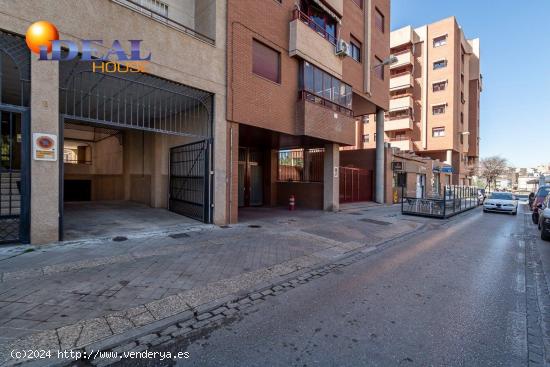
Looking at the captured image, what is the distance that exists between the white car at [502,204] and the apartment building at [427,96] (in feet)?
58.2

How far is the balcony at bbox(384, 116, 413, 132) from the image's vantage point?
34.6m

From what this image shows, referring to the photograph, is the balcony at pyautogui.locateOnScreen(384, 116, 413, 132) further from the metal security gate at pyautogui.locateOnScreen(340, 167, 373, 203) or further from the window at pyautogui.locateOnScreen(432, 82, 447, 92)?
the metal security gate at pyautogui.locateOnScreen(340, 167, 373, 203)

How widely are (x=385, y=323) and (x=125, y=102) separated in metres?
7.90

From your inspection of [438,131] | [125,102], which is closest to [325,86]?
[125,102]

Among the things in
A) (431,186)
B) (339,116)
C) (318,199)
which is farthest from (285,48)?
(431,186)

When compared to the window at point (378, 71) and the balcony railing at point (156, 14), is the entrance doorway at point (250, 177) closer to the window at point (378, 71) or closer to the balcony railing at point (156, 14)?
the balcony railing at point (156, 14)

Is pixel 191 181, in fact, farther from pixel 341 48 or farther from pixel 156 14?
pixel 341 48

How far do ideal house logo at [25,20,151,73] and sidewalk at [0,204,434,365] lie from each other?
442 cm

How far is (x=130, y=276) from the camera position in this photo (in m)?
4.61

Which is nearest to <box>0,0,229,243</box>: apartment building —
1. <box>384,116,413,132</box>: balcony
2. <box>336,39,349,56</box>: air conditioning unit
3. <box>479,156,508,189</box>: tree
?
<box>336,39,349,56</box>: air conditioning unit

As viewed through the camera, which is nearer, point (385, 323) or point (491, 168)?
point (385, 323)

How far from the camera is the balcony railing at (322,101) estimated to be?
11.9 meters

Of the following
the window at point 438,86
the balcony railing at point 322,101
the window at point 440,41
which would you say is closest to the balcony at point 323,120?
the balcony railing at point 322,101

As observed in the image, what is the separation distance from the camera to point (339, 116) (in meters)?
14.0
